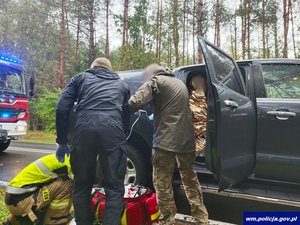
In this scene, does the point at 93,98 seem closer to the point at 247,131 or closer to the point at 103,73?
the point at 103,73

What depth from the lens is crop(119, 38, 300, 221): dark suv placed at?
3047 millimetres

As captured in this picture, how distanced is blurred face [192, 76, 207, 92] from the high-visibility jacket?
188 cm

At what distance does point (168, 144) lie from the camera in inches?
123

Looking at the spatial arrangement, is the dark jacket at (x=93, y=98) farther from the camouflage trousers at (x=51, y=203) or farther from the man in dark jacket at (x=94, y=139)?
the camouflage trousers at (x=51, y=203)

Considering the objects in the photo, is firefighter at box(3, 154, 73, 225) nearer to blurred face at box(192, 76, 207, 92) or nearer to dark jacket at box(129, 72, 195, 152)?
dark jacket at box(129, 72, 195, 152)

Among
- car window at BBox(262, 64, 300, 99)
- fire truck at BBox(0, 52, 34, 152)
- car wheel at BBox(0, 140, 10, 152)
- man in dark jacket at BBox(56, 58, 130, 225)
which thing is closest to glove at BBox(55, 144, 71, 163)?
man in dark jacket at BBox(56, 58, 130, 225)

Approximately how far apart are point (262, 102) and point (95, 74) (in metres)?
1.85

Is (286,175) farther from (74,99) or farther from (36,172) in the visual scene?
(36,172)

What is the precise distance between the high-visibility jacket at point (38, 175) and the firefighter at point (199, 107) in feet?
5.25

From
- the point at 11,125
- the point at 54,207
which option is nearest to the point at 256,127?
the point at 54,207

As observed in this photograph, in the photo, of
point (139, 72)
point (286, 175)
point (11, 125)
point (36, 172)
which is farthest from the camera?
point (11, 125)

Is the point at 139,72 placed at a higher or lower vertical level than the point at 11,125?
higher

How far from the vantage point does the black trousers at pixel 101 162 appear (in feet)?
9.26

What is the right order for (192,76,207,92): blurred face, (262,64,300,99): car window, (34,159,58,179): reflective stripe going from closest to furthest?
(34,159,58,179): reflective stripe
(262,64,300,99): car window
(192,76,207,92): blurred face
